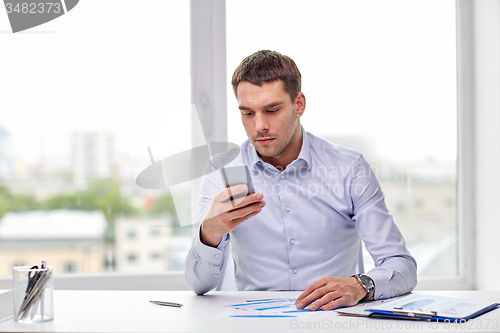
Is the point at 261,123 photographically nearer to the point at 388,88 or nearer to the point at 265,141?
the point at 265,141

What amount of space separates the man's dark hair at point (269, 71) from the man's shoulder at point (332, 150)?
0.68 feet

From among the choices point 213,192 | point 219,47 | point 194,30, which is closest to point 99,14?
point 194,30

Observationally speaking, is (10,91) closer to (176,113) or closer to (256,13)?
(176,113)

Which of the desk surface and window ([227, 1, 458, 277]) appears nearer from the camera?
the desk surface

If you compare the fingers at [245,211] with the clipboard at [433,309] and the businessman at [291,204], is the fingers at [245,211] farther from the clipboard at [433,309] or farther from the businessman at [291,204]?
the clipboard at [433,309]

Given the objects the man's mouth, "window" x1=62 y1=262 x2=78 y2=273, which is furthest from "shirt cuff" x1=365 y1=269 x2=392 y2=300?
"window" x1=62 y1=262 x2=78 y2=273

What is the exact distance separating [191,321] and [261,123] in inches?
32.1

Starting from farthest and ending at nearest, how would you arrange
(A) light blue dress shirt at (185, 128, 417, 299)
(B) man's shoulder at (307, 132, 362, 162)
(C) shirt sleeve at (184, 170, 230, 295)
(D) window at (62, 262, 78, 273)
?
(D) window at (62, 262, 78, 273) → (B) man's shoulder at (307, 132, 362, 162) → (A) light blue dress shirt at (185, 128, 417, 299) → (C) shirt sleeve at (184, 170, 230, 295)

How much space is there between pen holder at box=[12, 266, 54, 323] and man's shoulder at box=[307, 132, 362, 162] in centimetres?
109

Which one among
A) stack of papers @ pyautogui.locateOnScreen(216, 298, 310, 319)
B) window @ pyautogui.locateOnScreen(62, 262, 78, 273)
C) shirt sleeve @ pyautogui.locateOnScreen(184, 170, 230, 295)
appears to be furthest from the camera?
window @ pyautogui.locateOnScreen(62, 262, 78, 273)

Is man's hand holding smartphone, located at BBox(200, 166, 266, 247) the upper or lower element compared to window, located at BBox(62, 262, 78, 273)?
upper

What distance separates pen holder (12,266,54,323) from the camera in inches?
40.4

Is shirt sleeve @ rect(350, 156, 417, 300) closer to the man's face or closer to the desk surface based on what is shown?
the desk surface

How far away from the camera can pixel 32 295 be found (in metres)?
1.03
